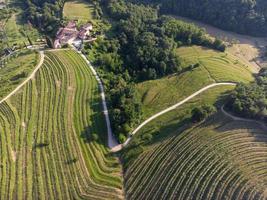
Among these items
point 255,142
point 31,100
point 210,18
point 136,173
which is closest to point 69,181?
point 136,173

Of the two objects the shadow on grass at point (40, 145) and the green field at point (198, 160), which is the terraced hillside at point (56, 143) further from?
the green field at point (198, 160)

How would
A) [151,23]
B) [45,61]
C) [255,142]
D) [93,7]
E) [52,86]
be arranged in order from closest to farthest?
[255,142], [52,86], [45,61], [151,23], [93,7]

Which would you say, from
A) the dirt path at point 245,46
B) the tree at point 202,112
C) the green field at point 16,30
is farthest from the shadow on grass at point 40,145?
the dirt path at point 245,46

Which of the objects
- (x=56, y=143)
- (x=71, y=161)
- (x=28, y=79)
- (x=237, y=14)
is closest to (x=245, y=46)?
(x=237, y=14)

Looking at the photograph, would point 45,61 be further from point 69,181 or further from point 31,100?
point 69,181

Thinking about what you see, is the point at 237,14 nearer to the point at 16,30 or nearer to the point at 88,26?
the point at 88,26

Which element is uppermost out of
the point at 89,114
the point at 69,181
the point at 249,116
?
the point at 249,116
